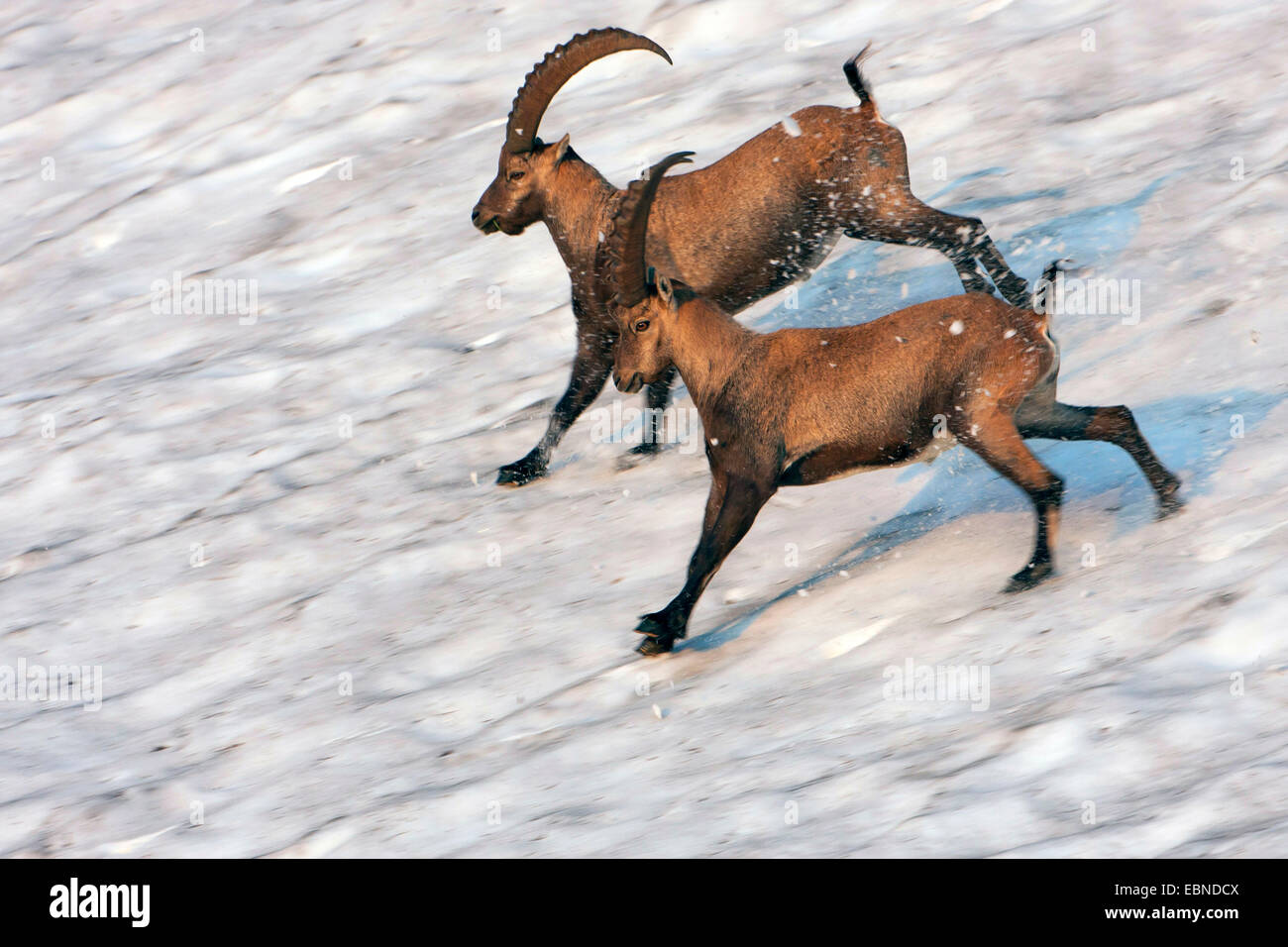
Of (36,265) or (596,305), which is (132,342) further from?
(596,305)

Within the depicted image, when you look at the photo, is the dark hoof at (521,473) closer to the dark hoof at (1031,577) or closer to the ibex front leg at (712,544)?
the ibex front leg at (712,544)

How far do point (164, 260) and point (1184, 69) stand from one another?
308 inches

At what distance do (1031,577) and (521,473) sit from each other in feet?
10.1

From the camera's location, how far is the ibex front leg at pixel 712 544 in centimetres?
547

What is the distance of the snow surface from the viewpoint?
4.52 metres

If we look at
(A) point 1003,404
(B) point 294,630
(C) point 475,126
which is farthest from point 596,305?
(C) point 475,126

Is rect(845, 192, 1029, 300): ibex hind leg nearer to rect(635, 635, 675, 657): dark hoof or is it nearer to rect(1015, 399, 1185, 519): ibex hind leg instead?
rect(1015, 399, 1185, 519): ibex hind leg

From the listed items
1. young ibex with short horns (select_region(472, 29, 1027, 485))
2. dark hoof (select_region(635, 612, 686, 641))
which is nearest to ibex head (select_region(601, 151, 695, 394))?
dark hoof (select_region(635, 612, 686, 641))

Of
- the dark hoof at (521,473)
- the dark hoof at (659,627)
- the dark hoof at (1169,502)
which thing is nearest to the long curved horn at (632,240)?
the dark hoof at (659,627)

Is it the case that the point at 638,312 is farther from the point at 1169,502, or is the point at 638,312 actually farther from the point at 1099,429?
the point at 1169,502

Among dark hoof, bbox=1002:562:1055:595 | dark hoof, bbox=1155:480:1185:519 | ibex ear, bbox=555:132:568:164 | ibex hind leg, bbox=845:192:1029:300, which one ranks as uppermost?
ibex ear, bbox=555:132:568:164

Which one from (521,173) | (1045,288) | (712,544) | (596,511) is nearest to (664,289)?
(712,544)

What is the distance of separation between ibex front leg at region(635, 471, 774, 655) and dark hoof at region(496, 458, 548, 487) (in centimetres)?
208

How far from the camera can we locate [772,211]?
7.09m
